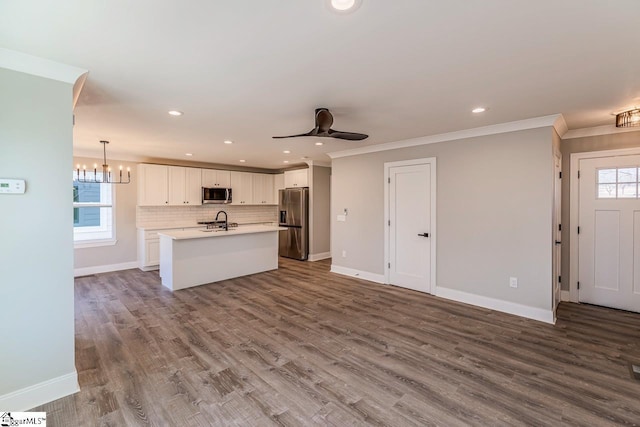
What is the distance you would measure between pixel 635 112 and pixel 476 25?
2.76 meters

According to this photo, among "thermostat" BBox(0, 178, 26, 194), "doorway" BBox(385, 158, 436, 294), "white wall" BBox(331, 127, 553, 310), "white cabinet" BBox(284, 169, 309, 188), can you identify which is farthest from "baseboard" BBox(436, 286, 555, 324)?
"thermostat" BBox(0, 178, 26, 194)

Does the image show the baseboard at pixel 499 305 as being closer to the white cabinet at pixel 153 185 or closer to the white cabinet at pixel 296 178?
the white cabinet at pixel 296 178

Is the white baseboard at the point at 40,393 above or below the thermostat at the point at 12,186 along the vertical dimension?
below

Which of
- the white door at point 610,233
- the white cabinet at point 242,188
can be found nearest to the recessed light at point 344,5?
the white door at point 610,233

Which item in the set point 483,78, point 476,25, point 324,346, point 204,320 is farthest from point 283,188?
point 476,25

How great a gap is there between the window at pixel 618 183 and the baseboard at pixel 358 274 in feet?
11.2

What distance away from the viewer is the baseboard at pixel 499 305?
3.55m

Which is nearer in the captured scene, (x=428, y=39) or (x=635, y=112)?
(x=428, y=39)

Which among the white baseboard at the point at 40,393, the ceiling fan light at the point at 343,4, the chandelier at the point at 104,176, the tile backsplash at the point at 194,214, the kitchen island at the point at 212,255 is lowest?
the white baseboard at the point at 40,393

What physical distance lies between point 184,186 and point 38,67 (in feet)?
16.0

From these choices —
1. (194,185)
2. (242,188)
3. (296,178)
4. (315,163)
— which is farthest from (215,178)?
(315,163)

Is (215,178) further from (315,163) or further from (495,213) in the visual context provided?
(495,213)

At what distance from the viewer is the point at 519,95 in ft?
9.09

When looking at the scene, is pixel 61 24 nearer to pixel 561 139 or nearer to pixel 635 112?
pixel 635 112
